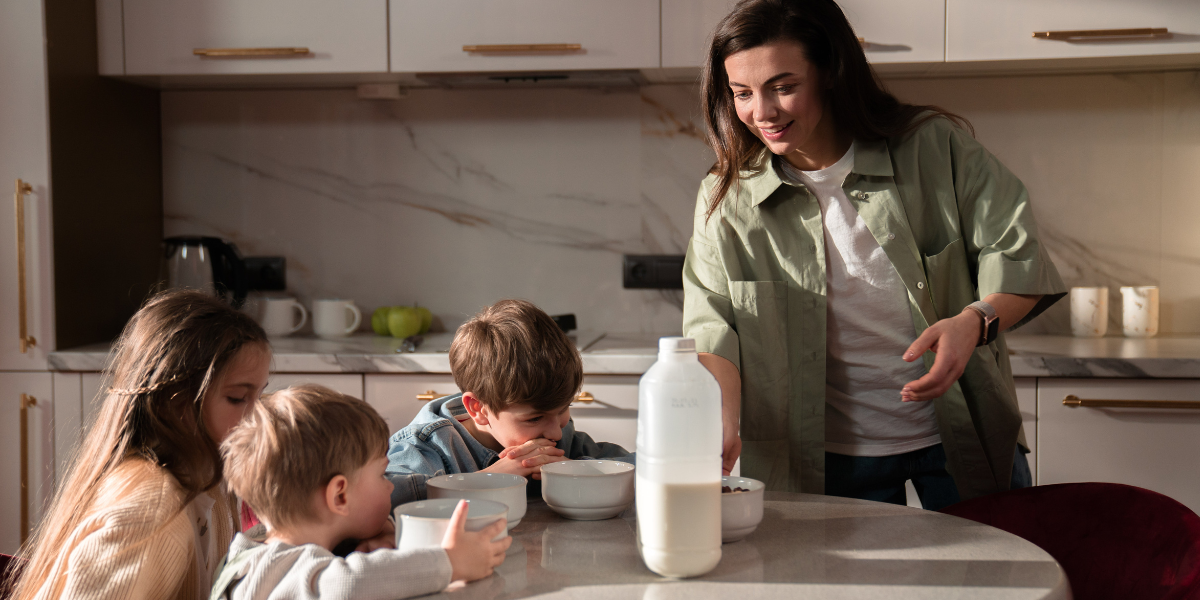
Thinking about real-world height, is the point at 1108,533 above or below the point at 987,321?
below

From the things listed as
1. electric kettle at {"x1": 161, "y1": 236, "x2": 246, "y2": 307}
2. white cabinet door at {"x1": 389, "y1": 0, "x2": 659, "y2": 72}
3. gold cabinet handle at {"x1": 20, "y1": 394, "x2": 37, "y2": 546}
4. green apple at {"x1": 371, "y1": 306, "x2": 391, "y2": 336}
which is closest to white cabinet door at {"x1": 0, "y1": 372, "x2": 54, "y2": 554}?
gold cabinet handle at {"x1": 20, "y1": 394, "x2": 37, "y2": 546}

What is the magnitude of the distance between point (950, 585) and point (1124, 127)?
1.91 metres

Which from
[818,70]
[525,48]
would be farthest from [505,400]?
[525,48]

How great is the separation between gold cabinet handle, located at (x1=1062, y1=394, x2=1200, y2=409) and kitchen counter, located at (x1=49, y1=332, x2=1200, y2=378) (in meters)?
0.05

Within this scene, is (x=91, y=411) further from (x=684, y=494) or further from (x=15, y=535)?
(x=684, y=494)

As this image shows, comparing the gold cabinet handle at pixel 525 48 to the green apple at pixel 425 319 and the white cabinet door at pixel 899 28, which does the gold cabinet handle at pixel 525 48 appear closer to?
the white cabinet door at pixel 899 28

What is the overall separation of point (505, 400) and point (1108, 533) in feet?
2.33

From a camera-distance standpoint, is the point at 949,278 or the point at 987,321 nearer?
the point at 987,321

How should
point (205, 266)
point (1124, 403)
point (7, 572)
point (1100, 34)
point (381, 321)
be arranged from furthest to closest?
1. point (381, 321)
2. point (205, 266)
3. point (1100, 34)
4. point (1124, 403)
5. point (7, 572)

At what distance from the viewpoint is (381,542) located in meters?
0.89

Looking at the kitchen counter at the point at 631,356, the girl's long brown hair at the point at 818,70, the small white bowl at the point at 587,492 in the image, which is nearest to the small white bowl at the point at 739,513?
the small white bowl at the point at 587,492

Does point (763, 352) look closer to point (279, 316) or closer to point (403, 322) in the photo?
point (403, 322)

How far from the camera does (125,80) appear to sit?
7.57 ft

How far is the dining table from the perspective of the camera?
0.74 meters
